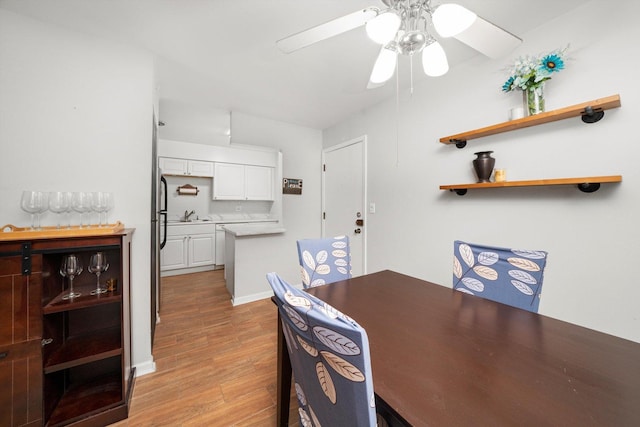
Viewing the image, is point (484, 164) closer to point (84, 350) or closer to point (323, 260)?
point (323, 260)

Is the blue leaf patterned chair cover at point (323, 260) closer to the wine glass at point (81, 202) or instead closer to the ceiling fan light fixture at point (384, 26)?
the ceiling fan light fixture at point (384, 26)

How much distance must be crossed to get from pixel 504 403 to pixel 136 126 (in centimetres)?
238

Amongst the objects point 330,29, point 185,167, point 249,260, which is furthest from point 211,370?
point 185,167

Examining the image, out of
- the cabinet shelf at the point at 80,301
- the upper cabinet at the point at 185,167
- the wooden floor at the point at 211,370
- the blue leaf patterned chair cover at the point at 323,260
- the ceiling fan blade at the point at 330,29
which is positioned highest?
the ceiling fan blade at the point at 330,29

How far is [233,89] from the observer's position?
8.16 ft

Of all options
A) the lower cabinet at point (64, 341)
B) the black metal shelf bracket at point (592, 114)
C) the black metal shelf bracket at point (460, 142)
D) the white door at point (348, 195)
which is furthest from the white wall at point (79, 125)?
the black metal shelf bracket at point (592, 114)

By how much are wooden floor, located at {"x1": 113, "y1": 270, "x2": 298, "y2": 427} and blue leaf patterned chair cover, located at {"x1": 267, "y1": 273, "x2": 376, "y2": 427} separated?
3.43ft

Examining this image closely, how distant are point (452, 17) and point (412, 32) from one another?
0.74 feet

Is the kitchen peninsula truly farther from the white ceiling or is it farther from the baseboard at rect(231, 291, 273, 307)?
the white ceiling

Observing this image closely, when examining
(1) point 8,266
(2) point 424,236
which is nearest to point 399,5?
(2) point 424,236

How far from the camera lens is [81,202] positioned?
4.74 ft

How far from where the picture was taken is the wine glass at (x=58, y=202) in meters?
1.37

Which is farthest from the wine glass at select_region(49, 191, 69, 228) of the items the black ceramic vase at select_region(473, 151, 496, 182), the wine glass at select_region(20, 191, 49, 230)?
the black ceramic vase at select_region(473, 151, 496, 182)

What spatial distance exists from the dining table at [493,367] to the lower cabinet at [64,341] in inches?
43.9
